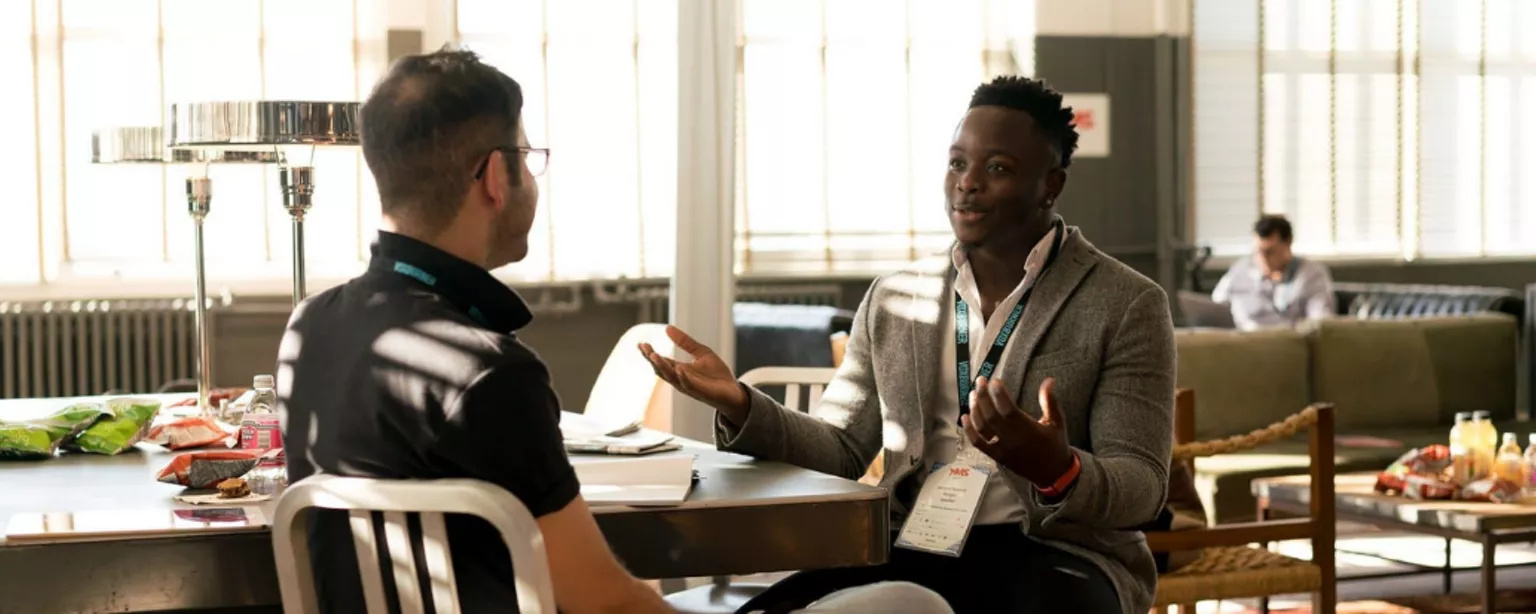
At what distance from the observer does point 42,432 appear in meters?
2.72

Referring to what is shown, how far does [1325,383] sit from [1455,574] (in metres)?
1.21

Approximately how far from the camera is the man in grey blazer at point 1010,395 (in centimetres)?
257

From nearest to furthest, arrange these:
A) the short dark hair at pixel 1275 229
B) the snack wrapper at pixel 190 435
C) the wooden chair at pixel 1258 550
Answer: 1. the snack wrapper at pixel 190 435
2. the wooden chair at pixel 1258 550
3. the short dark hair at pixel 1275 229

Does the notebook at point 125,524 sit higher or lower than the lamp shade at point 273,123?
lower

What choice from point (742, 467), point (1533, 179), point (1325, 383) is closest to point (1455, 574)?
point (1325, 383)

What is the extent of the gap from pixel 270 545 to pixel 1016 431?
0.89m

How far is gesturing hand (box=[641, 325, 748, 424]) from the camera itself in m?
2.54

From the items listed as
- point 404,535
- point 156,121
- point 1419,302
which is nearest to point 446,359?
point 404,535

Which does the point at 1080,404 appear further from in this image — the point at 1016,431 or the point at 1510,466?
the point at 1510,466

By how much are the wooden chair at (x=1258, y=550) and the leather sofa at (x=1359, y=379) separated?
1986 mm

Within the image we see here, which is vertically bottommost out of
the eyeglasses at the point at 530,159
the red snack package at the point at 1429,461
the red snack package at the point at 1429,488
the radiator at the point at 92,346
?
the red snack package at the point at 1429,488

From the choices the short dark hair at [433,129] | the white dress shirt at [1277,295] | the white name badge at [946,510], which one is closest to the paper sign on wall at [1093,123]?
the white dress shirt at [1277,295]

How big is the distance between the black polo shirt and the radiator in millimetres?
6296

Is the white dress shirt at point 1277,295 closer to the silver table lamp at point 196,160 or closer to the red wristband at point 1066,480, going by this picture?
the silver table lamp at point 196,160
